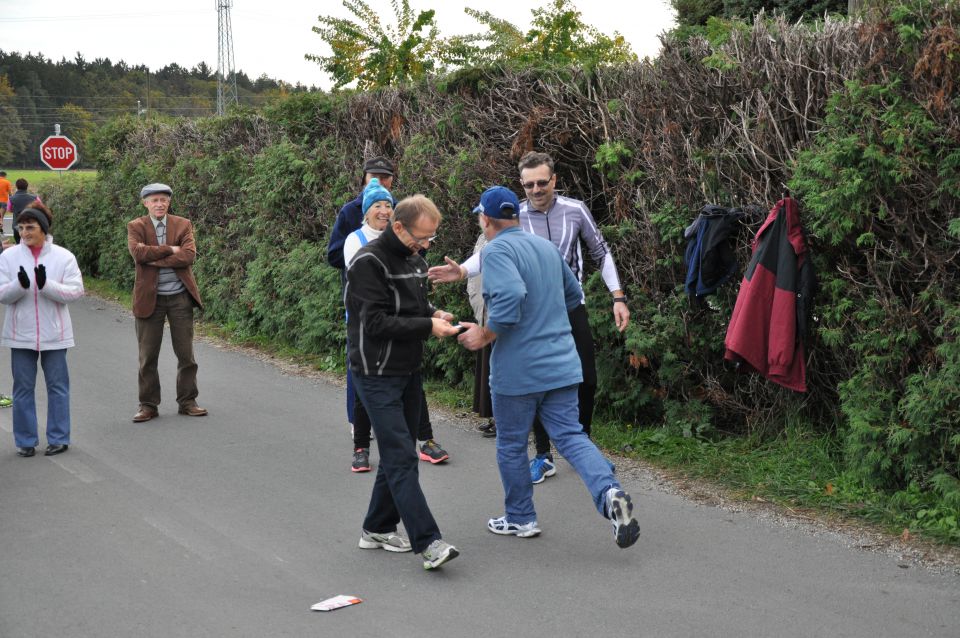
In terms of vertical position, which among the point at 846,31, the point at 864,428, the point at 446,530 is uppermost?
the point at 846,31

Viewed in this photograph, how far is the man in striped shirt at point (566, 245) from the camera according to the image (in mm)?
6672

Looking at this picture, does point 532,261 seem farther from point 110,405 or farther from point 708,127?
point 110,405

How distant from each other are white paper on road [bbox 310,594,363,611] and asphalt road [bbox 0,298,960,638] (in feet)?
0.17

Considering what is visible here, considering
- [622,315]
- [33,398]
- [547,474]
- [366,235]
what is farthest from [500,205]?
[33,398]

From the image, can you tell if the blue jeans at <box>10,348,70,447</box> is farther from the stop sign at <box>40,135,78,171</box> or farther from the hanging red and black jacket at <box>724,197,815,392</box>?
the stop sign at <box>40,135,78,171</box>

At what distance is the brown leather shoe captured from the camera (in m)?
8.67

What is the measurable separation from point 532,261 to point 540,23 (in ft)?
Answer: 34.3

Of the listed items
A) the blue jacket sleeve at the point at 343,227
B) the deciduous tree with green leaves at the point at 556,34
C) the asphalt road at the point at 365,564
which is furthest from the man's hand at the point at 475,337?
the deciduous tree with green leaves at the point at 556,34

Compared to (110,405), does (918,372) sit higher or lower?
higher

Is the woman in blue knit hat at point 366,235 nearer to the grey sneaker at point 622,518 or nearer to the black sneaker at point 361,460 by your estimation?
the black sneaker at point 361,460

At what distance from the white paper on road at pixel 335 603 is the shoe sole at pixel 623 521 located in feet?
4.42

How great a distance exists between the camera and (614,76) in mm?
7969

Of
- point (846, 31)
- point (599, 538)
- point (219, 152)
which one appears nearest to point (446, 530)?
Result: point (599, 538)

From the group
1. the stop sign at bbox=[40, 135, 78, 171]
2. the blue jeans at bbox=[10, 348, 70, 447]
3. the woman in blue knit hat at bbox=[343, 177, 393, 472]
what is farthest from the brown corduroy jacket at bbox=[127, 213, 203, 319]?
the stop sign at bbox=[40, 135, 78, 171]
